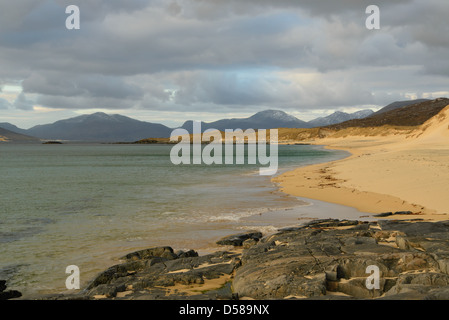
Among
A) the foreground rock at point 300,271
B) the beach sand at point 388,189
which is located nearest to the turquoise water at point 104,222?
the foreground rock at point 300,271

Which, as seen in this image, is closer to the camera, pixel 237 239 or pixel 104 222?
pixel 237 239

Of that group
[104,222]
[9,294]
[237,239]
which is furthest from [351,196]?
[9,294]

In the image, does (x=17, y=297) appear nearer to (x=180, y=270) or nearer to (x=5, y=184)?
(x=180, y=270)

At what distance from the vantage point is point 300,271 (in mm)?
8492

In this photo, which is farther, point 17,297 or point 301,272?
point 17,297

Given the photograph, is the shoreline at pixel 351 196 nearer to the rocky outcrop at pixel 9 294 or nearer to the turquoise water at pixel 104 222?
the turquoise water at pixel 104 222

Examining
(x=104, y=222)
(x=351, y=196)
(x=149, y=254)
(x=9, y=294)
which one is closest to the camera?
(x=9, y=294)

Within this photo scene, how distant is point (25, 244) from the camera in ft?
50.7

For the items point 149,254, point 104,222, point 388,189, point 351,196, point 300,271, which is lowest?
point 104,222

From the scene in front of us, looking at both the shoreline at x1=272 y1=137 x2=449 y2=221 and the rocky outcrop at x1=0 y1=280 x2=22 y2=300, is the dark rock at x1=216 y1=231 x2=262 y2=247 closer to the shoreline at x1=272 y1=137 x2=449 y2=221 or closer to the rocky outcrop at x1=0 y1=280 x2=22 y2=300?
the rocky outcrop at x1=0 y1=280 x2=22 y2=300

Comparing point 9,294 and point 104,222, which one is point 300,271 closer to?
point 9,294

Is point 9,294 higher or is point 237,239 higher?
point 237,239
